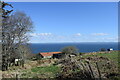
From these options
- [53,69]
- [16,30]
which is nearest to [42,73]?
[53,69]

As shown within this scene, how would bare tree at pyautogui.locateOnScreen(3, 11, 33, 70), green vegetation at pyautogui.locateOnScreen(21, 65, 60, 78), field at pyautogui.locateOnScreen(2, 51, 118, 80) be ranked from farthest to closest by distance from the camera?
bare tree at pyautogui.locateOnScreen(3, 11, 33, 70)
green vegetation at pyautogui.locateOnScreen(21, 65, 60, 78)
field at pyautogui.locateOnScreen(2, 51, 118, 80)

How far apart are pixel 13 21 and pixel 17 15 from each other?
68 cm

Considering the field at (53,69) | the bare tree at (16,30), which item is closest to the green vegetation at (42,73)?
the field at (53,69)

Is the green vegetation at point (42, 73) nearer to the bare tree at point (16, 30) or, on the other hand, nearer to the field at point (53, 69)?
the field at point (53, 69)

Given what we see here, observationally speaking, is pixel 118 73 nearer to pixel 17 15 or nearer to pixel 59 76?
pixel 59 76

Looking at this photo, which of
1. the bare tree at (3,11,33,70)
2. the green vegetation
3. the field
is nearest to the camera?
the field

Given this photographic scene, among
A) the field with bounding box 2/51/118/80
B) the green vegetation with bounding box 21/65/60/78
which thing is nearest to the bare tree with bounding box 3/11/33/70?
the field with bounding box 2/51/118/80

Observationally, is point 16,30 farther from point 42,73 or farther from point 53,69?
point 42,73

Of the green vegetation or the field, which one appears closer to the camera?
the field

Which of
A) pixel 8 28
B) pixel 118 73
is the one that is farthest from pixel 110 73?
pixel 8 28

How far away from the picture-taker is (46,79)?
4.09m

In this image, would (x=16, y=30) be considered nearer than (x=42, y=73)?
No

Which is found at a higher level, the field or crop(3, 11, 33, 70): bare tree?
crop(3, 11, 33, 70): bare tree

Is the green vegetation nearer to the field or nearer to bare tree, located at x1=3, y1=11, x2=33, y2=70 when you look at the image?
Result: the field
